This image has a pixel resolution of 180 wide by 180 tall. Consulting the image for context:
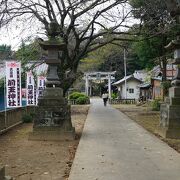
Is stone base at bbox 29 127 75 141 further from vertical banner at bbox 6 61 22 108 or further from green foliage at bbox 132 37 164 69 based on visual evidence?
green foliage at bbox 132 37 164 69

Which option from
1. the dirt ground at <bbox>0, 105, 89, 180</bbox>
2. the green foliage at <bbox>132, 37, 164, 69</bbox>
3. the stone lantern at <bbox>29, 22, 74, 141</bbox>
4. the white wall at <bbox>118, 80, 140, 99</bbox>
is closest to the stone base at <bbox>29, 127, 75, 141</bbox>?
the stone lantern at <bbox>29, 22, 74, 141</bbox>

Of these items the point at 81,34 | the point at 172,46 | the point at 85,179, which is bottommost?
the point at 85,179

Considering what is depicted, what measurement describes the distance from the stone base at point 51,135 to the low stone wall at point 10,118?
2.69 meters

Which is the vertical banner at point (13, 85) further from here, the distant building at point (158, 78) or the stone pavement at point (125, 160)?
the distant building at point (158, 78)

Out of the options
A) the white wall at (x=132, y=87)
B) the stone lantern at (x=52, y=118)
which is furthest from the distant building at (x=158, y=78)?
the stone lantern at (x=52, y=118)

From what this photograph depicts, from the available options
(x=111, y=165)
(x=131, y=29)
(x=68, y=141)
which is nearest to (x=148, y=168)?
(x=111, y=165)

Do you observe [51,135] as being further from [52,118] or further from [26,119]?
[26,119]

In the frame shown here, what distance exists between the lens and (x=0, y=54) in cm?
3241

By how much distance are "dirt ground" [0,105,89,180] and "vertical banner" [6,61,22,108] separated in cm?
243

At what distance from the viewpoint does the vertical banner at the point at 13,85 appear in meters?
17.8

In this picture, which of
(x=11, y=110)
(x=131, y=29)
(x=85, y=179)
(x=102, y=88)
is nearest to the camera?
(x=85, y=179)

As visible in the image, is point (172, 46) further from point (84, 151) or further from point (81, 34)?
point (81, 34)

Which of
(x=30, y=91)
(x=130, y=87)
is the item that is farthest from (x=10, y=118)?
(x=130, y=87)

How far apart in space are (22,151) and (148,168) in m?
4.51
